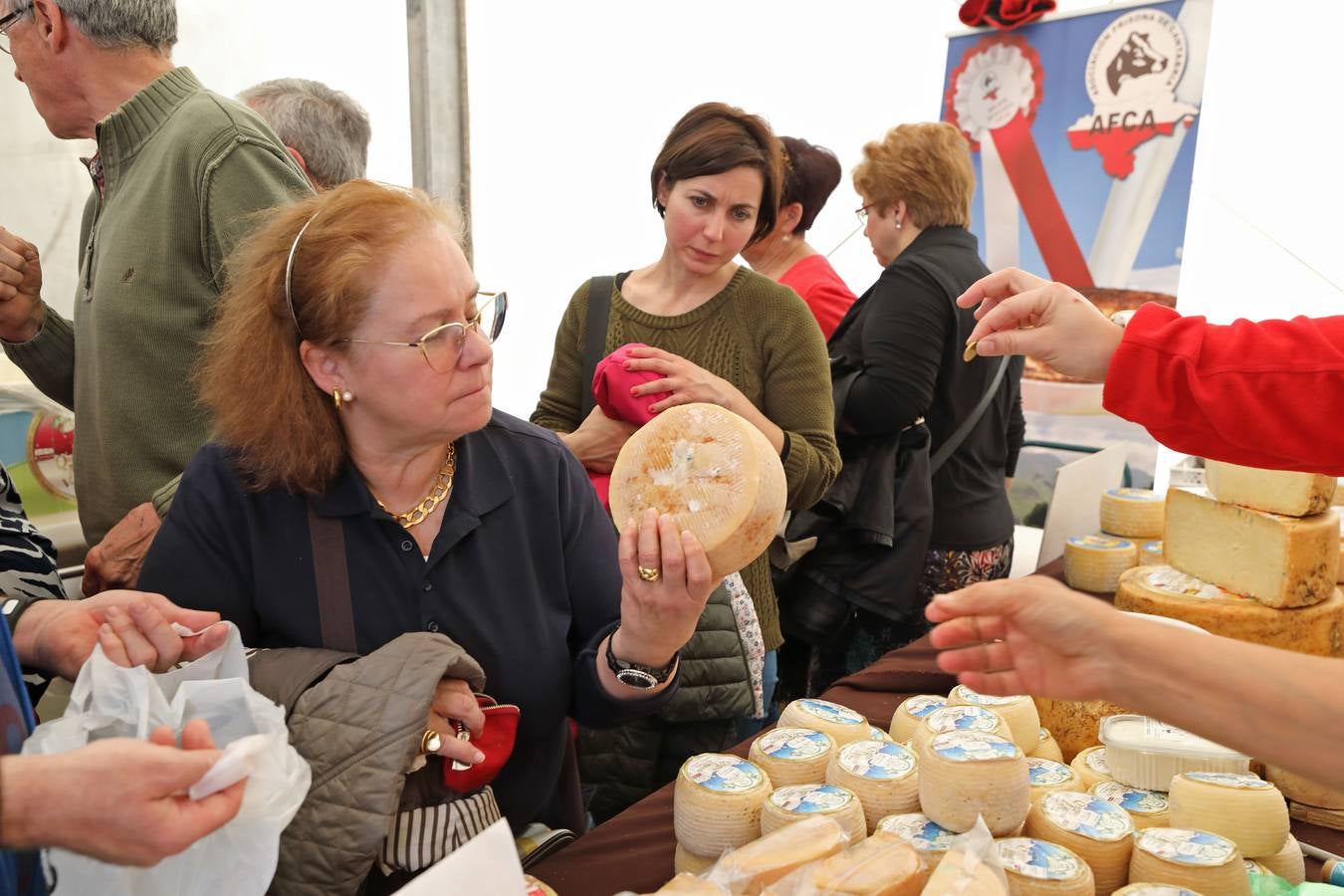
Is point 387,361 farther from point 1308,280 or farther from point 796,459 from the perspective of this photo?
point 1308,280

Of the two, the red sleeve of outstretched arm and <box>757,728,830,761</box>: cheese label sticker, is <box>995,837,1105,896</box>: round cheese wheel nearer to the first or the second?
<box>757,728,830,761</box>: cheese label sticker

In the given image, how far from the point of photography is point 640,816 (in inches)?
53.8

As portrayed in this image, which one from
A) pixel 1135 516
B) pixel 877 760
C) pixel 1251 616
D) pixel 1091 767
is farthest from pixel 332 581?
pixel 1135 516

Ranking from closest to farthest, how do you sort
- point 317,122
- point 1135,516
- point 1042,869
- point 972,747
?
point 1042,869 < point 972,747 < point 1135,516 < point 317,122

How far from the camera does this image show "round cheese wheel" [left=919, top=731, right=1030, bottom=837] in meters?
1.16

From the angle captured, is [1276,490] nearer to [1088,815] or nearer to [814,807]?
[1088,815]

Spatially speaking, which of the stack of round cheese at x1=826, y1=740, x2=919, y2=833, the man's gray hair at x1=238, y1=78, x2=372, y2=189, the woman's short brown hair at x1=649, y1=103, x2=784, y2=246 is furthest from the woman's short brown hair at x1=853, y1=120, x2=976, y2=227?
the stack of round cheese at x1=826, y1=740, x2=919, y2=833

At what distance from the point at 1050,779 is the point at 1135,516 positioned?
4.52 ft

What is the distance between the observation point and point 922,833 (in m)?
1.17

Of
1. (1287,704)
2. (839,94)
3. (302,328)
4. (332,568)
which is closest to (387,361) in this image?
A: (302,328)

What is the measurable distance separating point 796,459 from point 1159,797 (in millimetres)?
995

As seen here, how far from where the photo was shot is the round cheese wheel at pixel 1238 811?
122 centimetres

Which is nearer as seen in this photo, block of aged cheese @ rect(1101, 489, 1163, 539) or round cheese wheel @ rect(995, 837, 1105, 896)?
round cheese wheel @ rect(995, 837, 1105, 896)

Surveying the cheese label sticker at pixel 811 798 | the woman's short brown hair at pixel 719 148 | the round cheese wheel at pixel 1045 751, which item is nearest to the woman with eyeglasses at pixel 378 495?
the cheese label sticker at pixel 811 798
